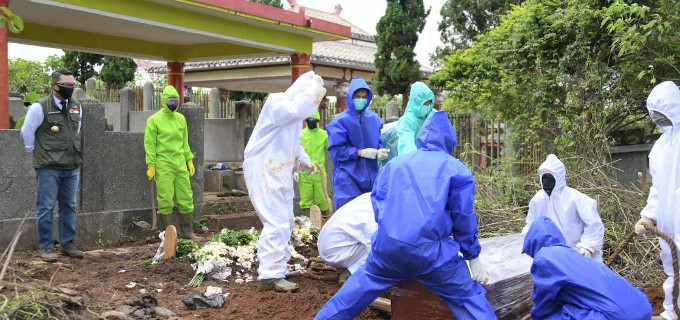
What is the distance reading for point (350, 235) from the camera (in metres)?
5.56

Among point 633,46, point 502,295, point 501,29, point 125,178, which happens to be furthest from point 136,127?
point 502,295

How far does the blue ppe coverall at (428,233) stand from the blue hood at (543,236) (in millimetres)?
332

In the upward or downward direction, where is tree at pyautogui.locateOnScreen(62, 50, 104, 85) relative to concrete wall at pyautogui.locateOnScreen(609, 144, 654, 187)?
upward

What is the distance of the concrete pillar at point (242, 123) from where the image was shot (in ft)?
44.3

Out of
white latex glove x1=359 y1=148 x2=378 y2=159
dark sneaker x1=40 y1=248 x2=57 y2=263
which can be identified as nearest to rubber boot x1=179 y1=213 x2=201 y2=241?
dark sneaker x1=40 y1=248 x2=57 y2=263

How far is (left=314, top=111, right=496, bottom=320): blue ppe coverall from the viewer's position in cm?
383

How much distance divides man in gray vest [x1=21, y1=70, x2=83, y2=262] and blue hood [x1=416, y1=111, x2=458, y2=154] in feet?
13.7

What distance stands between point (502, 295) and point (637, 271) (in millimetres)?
2494

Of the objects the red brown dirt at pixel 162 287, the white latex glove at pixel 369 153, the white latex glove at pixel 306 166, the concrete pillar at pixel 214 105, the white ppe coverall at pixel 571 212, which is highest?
the concrete pillar at pixel 214 105

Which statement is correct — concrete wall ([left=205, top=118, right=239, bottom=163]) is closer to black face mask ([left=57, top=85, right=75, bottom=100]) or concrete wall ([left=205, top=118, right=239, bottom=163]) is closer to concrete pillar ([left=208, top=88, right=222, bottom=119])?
concrete pillar ([left=208, top=88, right=222, bottom=119])

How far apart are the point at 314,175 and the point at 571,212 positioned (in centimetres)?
484

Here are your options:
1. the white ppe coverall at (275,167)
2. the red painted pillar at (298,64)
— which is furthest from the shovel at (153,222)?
the red painted pillar at (298,64)

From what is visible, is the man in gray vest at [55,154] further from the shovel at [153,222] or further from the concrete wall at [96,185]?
the shovel at [153,222]

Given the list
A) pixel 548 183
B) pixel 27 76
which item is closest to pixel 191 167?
pixel 548 183
